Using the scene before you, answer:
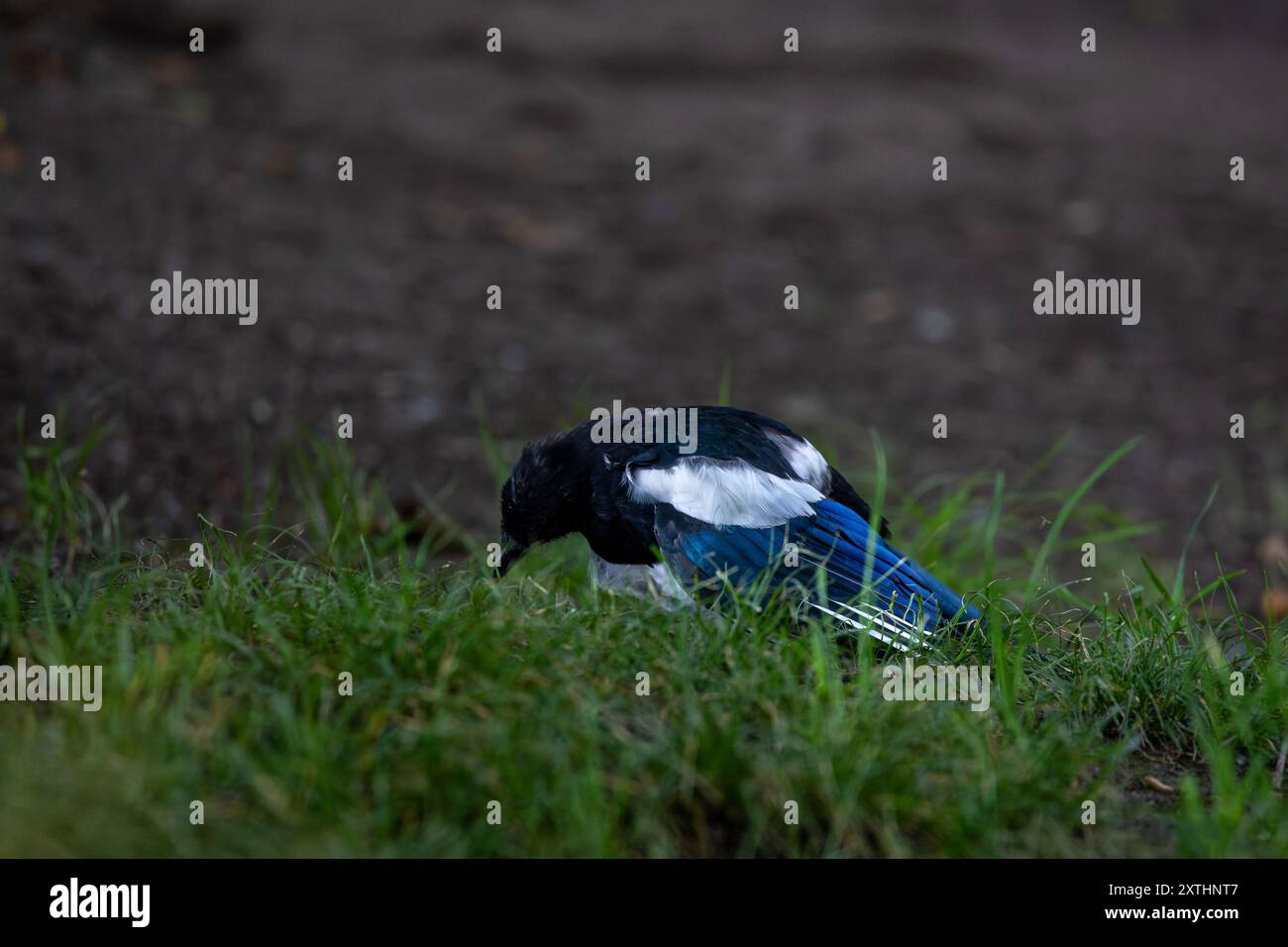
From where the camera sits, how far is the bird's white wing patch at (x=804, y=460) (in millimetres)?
3371

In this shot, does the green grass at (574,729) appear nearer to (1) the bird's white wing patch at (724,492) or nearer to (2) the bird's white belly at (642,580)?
(2) the bird's white belly at (642,580)

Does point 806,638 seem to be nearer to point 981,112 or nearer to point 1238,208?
point 1238,208

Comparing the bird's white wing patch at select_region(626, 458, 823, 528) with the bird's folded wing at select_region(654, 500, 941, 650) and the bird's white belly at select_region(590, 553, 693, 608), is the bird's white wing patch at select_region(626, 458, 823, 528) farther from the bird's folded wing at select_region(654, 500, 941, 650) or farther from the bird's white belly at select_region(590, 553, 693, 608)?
the bird's white belly at select_region(590, 553, 693, 608)

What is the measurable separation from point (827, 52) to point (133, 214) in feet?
18.1

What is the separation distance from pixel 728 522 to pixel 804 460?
1.14ft

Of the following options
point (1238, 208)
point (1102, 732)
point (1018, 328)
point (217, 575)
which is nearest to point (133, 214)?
point (217, 575)

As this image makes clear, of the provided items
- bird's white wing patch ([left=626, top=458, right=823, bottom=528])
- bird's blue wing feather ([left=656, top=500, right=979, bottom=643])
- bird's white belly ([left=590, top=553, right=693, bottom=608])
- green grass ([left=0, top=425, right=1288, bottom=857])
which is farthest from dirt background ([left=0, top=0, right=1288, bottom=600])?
green grass ([left=0, top=425, right=1288, bottom=857])

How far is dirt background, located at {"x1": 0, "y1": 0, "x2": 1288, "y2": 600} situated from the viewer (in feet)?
17.2

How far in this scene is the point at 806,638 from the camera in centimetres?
288

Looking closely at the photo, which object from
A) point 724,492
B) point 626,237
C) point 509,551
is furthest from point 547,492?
point 626,237

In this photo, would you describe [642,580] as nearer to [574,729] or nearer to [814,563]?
[814,563]

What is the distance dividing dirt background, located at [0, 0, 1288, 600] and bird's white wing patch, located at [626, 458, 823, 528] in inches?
49.9

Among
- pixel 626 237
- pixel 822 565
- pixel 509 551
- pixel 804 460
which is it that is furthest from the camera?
pixel 626 237

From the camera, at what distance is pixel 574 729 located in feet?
8.00
